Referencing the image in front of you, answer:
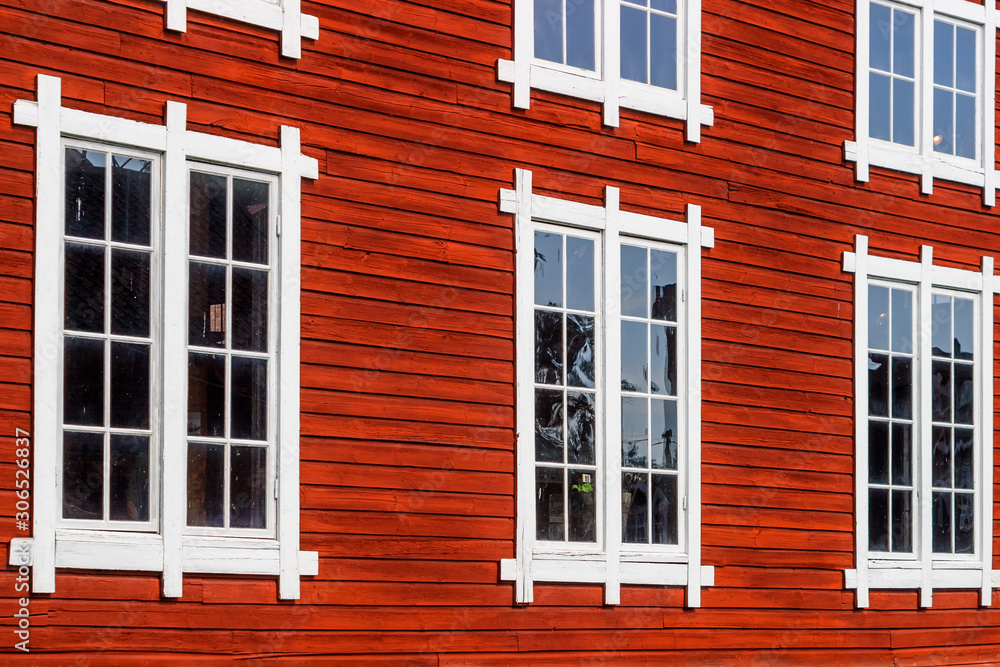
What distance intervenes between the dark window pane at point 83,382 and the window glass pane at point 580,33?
372 cm

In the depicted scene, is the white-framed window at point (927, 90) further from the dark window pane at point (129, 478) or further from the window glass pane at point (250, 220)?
the dark window pane at point (129, 478)

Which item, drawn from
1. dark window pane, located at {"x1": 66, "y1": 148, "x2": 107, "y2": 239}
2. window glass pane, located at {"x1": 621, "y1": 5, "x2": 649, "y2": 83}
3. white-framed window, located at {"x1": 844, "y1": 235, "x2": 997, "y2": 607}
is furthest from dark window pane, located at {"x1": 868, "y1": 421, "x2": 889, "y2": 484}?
dark window pane, located at {"x1": 66, "y1": 148, "x2": 107, "y2": 239}

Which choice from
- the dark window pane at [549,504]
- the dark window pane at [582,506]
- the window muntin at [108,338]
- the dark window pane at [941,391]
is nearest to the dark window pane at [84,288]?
the window muntin at [108,338]

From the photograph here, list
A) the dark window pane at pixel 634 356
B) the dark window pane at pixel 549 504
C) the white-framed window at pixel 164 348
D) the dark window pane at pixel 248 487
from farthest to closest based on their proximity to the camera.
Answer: the dark window pane at pixel 634 356 < the dark window pane at pixel 549 504 < the dark window pane at pixel 248 487 < the white-framed window at pixel 164 348

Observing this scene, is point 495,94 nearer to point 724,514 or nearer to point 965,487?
point 724,514

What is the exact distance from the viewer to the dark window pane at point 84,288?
711cm

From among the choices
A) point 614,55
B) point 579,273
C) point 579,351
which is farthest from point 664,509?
point 614,55

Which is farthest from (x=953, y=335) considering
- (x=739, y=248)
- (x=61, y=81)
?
(x=61, y=81)

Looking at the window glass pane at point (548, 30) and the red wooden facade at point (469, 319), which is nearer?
the red wooden facade at point (469, 319)

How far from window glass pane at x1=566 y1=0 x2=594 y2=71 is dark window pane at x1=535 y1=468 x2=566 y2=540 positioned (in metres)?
2.69

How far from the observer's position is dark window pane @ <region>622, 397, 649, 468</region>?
30.0 feet

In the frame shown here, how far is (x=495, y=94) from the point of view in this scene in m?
8.73

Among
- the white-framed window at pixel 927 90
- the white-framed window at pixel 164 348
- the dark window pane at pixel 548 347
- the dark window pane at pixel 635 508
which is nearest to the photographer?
the white-framed window at pixel 164 348
